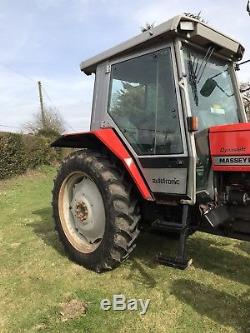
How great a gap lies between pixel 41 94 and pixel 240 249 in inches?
1096

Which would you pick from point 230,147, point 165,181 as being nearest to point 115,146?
point 165,181

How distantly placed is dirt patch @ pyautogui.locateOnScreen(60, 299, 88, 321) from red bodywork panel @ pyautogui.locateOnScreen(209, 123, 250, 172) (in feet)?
5.74

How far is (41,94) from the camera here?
30781mm

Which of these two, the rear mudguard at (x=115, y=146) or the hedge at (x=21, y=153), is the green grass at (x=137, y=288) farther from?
the hedge at (x=21, y=153)

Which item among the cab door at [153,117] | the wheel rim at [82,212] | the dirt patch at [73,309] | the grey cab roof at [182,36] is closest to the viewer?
the dirt patch at [73,309]

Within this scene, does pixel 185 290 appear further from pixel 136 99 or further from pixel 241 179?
pixel 136 99

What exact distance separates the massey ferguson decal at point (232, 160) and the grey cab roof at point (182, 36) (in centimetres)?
117

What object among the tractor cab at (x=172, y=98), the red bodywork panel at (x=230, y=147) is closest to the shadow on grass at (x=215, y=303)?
the tractor cab at (x=172, y=98)

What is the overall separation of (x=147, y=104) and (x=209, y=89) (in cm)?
66

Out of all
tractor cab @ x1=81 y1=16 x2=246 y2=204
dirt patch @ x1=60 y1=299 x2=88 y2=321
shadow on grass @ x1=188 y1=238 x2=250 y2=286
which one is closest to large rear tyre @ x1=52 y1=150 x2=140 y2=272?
tractor cab @ x1=81 y1=16 x2=246 y2=204

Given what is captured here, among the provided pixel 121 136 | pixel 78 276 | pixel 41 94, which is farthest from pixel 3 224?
pixel 41 94

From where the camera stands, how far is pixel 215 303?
3.53 metres

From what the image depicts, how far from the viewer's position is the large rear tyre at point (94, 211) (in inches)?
160

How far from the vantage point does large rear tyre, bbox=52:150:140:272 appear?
406 centimetres
